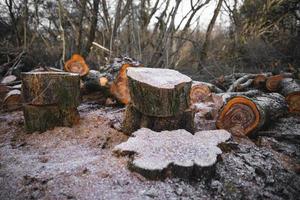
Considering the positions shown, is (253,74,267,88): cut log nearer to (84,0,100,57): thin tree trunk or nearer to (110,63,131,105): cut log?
(110,63,131,105): cut log

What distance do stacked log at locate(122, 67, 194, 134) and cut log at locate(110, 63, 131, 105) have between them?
966 millimetres

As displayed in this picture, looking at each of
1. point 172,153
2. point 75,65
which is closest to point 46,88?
point 172,153

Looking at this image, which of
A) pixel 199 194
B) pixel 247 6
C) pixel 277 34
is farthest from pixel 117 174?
pixel 247 6

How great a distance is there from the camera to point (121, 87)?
3.91 m

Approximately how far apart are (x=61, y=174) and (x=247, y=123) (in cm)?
204

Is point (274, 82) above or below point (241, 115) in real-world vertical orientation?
above

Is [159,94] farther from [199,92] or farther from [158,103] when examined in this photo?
[199,92]

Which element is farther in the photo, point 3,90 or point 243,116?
point 3,90

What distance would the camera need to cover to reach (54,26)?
11.0 m

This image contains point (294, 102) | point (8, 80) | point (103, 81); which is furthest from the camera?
point (8, 80)

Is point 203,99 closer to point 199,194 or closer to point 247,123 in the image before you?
point 247,123

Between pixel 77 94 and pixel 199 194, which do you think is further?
pixel 77 94

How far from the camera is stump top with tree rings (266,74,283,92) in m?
5.13

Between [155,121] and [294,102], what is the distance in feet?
8.28
